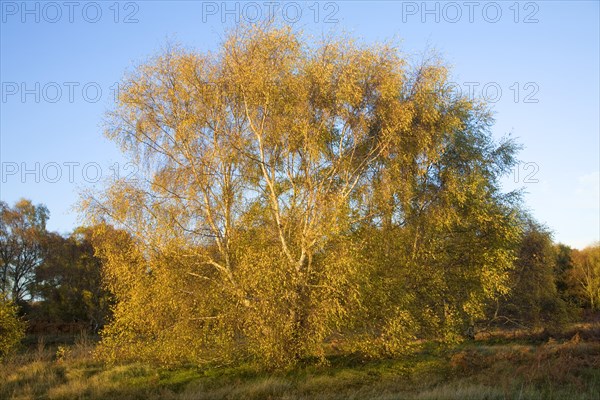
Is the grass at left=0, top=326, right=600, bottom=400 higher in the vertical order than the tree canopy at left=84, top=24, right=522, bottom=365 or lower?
lower

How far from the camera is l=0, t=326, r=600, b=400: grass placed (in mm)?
13445

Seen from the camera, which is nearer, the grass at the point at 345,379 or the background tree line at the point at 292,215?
the grass at the point at 345,379

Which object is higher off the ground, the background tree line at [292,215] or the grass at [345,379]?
the background tree line at [292,215]

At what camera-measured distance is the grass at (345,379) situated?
1345 centimetres

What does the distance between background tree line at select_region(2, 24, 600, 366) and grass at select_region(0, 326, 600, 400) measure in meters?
0.87

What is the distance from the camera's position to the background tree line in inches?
632

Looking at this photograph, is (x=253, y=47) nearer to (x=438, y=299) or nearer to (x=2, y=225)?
(x=438, y=299)

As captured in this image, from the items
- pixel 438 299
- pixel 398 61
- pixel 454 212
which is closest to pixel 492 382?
pixel 438 299

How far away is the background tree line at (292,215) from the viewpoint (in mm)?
16062

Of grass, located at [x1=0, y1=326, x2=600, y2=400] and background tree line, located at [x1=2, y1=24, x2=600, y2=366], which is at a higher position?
background tree line, located at [x1=2, y1=24, x2=600, y2=366]

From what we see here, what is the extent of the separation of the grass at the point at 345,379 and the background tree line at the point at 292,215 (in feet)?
2.87

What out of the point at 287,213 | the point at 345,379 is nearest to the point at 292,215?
the point at 287,213

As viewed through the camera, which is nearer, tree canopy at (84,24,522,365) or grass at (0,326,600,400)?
grass at (0,326,600,400)

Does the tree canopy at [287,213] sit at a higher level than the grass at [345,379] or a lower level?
higher
